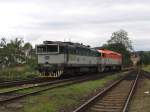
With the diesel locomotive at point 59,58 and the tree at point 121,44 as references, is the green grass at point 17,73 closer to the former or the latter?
the diesel locomotive at point 59,58

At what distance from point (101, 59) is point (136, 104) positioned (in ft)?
114

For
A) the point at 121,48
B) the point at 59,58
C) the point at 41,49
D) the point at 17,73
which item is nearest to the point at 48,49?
the point at 41,49

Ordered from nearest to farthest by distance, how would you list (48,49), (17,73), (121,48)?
(48,49), (17,73), (121,48)

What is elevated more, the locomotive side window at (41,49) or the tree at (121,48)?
the tree at (121,48)

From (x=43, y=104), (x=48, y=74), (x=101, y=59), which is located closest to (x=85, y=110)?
(x=43, y=104)

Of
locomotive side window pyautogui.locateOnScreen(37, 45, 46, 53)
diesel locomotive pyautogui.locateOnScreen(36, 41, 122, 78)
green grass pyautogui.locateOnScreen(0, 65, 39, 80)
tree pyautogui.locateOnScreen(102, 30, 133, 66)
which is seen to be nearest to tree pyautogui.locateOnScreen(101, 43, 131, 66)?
tree pyautogui.locateOnScreen(102, 30, 133, 66)

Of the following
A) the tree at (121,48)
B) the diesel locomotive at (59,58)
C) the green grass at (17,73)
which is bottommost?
the green grass at (17,73)

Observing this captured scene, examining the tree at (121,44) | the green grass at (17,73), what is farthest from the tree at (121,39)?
the green grass at (17,73)

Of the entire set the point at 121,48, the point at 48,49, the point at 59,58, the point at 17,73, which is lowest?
the point at 17,73

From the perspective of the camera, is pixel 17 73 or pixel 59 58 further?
pixel 17 73

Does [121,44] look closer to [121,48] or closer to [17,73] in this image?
[121,48]

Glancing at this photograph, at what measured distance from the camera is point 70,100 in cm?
1691

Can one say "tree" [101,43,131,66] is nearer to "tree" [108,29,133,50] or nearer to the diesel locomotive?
"tree" [108,29,133,50]

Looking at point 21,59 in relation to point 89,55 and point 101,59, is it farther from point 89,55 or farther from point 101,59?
point 89,55
